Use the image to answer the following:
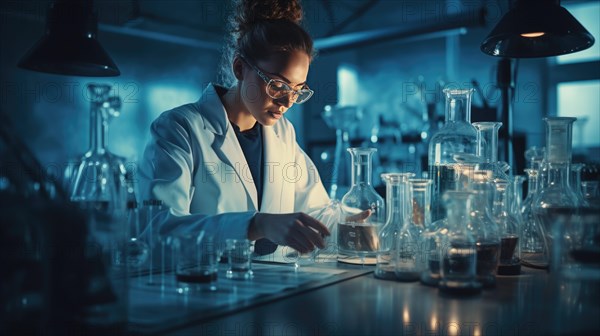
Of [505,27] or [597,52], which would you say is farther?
[597,52]

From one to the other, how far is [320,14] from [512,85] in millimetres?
2386

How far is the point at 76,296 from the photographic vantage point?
806mm

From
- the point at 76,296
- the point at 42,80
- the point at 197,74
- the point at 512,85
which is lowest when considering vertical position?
the point at 76,296

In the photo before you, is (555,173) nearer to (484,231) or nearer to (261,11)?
(484,231)

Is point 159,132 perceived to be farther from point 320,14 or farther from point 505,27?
point 320,14

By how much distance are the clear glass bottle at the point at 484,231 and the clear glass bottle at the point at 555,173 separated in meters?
0.20

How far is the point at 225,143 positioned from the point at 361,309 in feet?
3.98

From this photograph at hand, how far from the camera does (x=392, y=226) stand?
1.38 metres

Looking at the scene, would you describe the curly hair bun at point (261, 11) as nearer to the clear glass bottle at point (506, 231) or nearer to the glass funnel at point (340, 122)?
the clear glass bottle at point (506, 231)

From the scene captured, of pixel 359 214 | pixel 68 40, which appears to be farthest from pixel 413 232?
pixel 68 40

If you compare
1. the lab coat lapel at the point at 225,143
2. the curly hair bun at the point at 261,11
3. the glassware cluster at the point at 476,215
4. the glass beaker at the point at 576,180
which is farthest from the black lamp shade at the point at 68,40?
the glass beaker at the point at 576,180

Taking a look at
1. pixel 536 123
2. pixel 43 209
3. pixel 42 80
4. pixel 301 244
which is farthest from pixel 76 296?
pixel 536 123

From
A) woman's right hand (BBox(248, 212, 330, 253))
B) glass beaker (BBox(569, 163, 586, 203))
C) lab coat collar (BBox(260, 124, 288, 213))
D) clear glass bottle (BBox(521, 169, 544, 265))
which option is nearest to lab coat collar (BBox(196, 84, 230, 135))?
lab coat collar (BBox(260, 124, 288, 213))

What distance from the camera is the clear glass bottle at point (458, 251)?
1177mm
